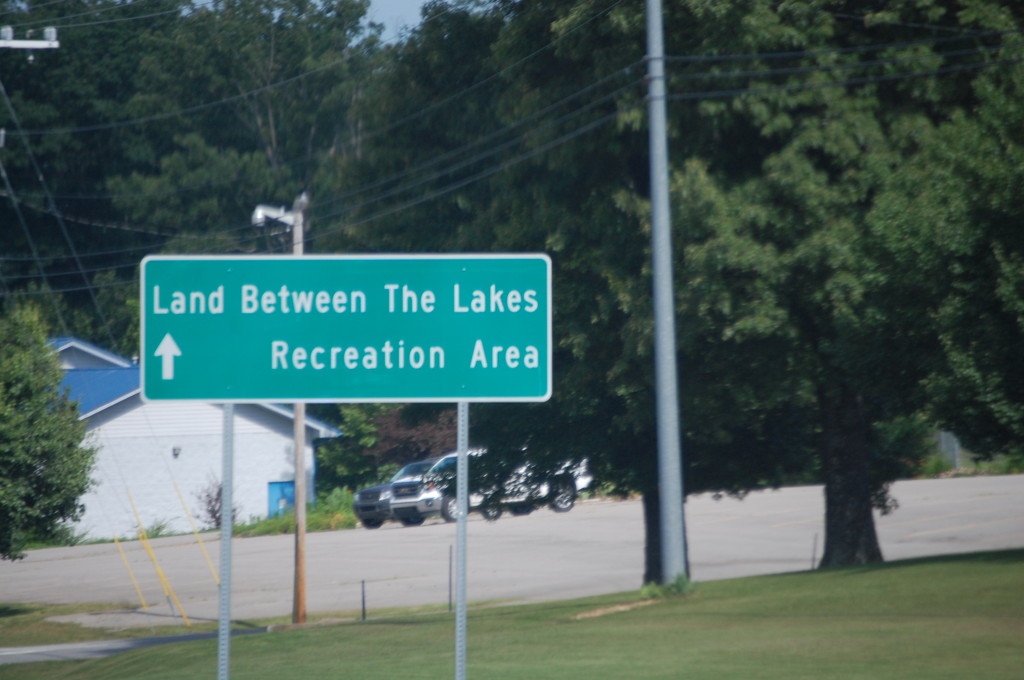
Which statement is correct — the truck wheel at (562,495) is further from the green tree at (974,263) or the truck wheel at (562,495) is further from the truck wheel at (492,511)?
the green tree at (974,263)

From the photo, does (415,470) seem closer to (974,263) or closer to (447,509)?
(447,509)

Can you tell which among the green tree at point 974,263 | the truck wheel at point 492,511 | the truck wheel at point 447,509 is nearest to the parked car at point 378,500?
the truck wheel at point 447,509

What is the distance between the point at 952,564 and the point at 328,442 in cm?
3620

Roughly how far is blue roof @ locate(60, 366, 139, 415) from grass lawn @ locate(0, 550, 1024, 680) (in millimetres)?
27668

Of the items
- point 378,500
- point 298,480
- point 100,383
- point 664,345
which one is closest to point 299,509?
point 298,480

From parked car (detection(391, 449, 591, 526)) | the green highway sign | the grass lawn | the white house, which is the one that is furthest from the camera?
the white house

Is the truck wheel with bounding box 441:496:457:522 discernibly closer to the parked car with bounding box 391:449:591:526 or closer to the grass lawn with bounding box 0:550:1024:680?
the parked car with bounding box 391:449:591:526

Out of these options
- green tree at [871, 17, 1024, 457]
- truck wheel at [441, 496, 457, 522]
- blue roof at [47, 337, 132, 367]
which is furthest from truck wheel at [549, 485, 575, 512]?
blue roof at [47, 337, 132, 367]

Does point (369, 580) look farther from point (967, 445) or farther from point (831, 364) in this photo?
point (967, 445)

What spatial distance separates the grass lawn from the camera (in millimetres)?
9727

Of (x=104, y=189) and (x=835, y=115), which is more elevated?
(x=104, y=189)

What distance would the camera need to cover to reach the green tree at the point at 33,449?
25203 millimetres

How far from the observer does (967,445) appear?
15.3 meters

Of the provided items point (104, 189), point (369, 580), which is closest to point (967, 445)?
point (369, 580)
